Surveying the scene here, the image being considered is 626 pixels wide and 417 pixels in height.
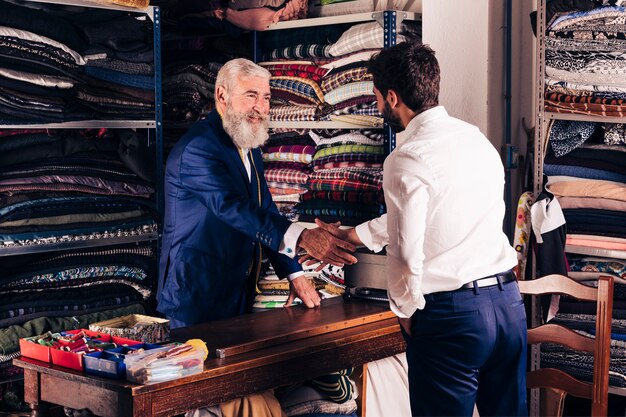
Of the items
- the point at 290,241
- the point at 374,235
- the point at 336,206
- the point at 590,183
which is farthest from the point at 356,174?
the point at 590,183

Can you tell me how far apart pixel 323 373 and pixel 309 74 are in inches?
68.5

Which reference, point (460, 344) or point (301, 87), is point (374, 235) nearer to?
point (460, 344)

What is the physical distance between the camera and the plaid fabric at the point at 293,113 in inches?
174

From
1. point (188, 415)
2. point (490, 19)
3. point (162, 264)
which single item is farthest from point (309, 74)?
point (188, 415)

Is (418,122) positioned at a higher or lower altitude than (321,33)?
lower

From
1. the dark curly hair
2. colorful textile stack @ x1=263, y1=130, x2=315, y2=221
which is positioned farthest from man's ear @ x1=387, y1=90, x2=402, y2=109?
colorful textile stack @ x1=263, y1=130, x2=315, y2=221

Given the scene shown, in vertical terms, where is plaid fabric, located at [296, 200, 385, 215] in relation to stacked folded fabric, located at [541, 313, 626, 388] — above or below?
above

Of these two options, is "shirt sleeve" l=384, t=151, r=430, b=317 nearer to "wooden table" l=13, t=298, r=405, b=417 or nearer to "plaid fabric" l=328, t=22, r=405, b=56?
"wooden table" l=13, t=298, r=405, b=417

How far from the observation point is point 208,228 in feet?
12.1

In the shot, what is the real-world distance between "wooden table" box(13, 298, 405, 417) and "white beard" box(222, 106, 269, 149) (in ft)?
2.26

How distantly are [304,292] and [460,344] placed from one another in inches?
46.0

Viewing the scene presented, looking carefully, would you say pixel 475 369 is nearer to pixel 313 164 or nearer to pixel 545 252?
pixel 545 252

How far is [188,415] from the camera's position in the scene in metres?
2.95

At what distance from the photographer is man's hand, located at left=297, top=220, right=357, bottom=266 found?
3.58 metres
